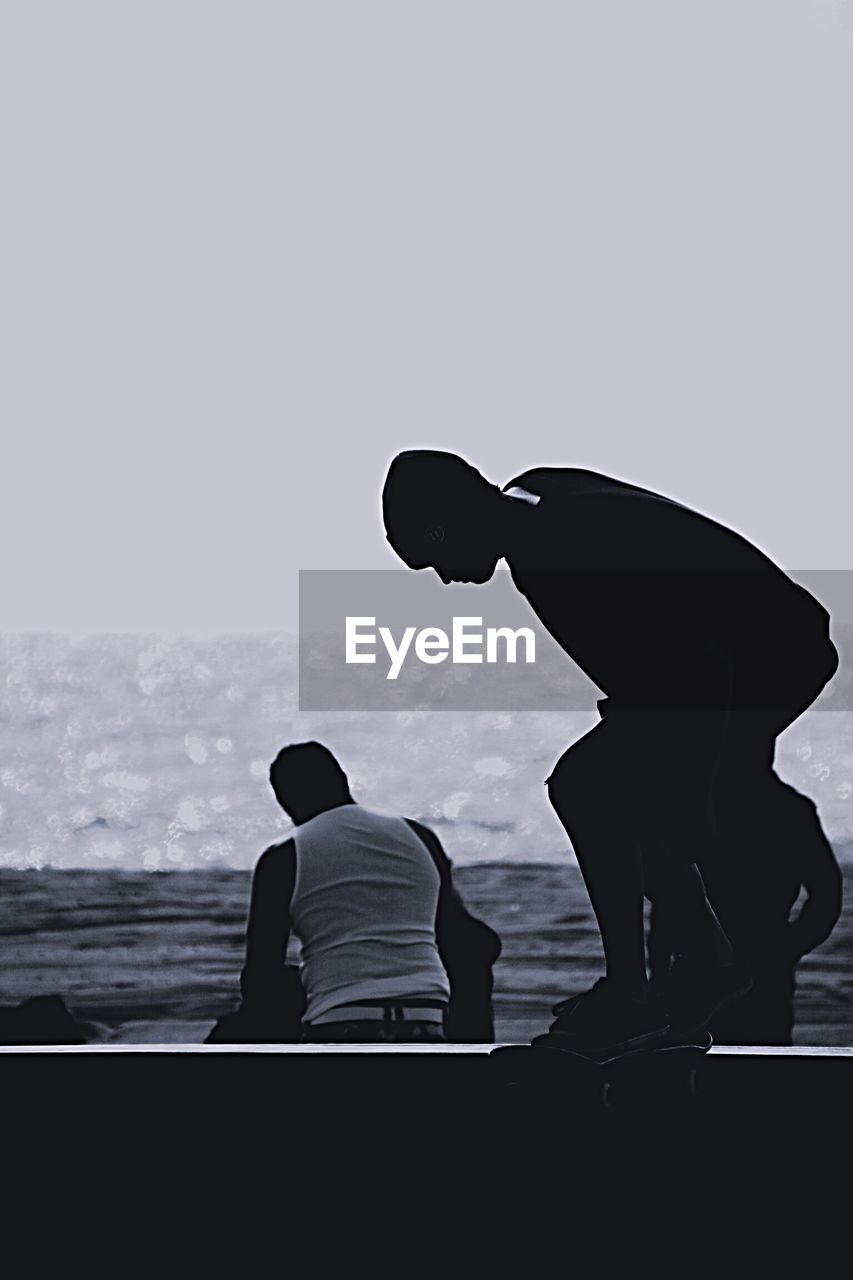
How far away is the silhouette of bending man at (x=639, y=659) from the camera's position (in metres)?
1.97

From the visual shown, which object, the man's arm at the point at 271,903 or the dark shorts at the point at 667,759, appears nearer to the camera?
the dark shorts at the point at 667,759

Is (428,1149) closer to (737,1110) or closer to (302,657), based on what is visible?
(737,1110)

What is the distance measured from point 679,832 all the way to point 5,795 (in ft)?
18.8

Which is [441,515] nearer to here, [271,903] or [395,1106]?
[395,1106]

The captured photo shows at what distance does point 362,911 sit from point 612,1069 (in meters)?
0.71

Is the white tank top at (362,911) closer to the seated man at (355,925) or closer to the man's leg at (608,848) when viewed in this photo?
the seated man at (355,925)

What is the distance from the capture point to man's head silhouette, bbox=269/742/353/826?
2.71 metres

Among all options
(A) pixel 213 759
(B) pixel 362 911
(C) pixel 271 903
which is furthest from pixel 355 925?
(A) pixel 213 759

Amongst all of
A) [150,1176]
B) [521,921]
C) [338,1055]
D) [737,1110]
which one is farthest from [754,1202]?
[521,921]

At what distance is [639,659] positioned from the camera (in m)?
2.02

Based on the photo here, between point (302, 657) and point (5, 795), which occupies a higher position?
point (302, 657)

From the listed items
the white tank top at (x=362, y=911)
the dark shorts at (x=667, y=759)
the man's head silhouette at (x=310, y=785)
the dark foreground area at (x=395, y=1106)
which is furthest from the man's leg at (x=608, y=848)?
the man's head silhouette at (x=310, y=785)

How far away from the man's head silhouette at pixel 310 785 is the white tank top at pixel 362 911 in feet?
0.17

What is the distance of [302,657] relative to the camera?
758cm
